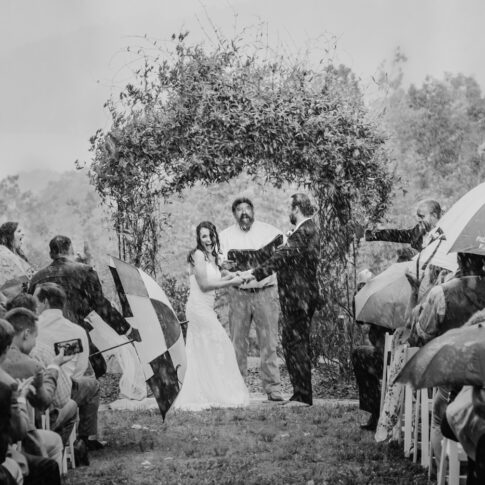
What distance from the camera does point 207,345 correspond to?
9836mm

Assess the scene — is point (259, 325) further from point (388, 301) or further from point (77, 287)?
point (388, 301)

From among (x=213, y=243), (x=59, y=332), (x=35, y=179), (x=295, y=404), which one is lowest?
(x=295, y=404)

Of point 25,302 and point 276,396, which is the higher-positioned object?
point 25,302

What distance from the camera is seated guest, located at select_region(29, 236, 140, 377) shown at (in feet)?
25.5

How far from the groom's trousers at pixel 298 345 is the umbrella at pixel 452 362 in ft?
17.4

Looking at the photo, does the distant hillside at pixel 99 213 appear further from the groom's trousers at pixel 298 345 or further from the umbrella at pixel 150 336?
the umbrella at pixel 150 336

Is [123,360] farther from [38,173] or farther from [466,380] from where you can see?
[38,173]

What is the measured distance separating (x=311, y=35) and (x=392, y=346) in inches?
194

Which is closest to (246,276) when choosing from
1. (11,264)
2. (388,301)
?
(11,264)

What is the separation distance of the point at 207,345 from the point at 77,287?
2304mm

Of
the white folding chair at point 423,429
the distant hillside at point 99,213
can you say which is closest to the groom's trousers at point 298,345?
the distant hillside at point 99,213

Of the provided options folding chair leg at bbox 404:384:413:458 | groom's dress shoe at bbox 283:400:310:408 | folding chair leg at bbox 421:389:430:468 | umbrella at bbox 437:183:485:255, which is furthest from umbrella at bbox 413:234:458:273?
groom's dress shoe at bbox 283:400:310:408

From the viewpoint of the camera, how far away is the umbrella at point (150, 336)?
277 inches

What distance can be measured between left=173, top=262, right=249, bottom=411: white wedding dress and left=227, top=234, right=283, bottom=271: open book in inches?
17.5
